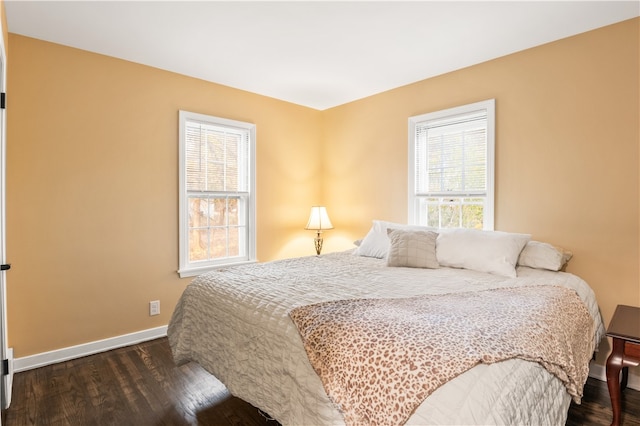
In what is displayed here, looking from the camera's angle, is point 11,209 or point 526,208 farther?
point 526,208

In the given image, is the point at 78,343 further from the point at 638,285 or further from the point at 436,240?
the point at 638,285

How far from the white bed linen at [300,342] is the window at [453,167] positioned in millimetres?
868

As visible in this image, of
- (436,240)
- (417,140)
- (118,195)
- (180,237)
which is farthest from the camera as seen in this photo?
(417,140)

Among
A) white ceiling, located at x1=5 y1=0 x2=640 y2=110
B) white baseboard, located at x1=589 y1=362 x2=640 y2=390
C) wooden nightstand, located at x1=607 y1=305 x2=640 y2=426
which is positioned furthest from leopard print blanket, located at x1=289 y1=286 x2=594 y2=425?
white ceiling, located at x1=5 y1=0 x2=640 y2=110

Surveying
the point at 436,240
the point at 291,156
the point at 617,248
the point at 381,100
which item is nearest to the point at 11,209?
the point at 291,156

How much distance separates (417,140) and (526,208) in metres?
1.25

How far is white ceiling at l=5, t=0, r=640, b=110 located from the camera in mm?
2297

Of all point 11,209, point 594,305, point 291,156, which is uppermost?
point 291,156

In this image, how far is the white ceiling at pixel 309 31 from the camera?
7.54ft

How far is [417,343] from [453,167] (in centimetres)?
253

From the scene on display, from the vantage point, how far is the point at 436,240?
2869mm

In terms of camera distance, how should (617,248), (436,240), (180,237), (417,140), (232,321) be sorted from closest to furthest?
(232,321), (617,248), (436,240), (180,237), (417,140)

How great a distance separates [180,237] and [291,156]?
5.47 feet

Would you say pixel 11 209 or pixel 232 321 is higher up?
pixel 11 209
